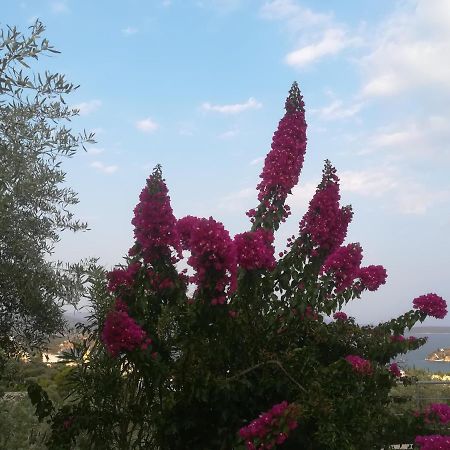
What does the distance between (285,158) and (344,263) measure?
1.27 meters

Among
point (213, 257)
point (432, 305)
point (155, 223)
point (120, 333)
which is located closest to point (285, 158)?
point (155, 223)

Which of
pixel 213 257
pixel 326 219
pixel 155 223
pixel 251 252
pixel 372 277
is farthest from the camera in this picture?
pixel 372 277

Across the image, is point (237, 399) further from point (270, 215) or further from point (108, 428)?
point (270, 215)

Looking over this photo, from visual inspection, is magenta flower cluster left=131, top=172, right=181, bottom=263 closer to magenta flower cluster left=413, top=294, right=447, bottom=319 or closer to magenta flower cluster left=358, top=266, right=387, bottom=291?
magenta flower cluster left=358, top=266, right=387, bottom=291

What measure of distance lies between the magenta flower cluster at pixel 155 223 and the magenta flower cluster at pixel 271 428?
5.06ft

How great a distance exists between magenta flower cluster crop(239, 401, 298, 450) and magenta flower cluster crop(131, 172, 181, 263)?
1542 millimetres

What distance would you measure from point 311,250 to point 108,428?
249 centimetres

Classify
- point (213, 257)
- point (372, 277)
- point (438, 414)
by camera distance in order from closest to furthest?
point (213, 257)
point (372, 277)
point (438, 414)

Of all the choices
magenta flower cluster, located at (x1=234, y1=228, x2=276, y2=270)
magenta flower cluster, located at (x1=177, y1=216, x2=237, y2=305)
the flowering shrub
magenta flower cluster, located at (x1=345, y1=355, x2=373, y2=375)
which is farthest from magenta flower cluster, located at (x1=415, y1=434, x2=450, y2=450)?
magenta flower cluster, located at (x1=177, y1=216, x2=237, y2=305)

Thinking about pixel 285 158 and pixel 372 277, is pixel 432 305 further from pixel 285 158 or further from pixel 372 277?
pixel 285 158

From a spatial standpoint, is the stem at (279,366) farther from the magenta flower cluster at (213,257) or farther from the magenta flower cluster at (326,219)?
the magenta flower cluster at (326,219)

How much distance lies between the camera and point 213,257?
386 cm

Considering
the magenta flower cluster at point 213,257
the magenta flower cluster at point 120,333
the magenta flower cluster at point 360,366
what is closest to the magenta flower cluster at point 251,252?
the magenta flower cluster at point 213,257

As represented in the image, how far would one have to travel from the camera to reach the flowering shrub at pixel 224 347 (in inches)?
159
